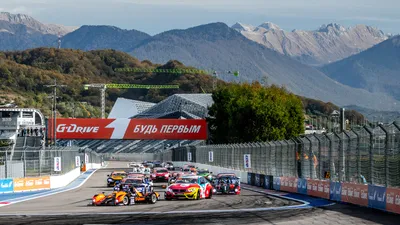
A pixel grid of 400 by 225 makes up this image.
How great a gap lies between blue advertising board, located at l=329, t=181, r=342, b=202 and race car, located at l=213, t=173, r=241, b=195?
772 cm

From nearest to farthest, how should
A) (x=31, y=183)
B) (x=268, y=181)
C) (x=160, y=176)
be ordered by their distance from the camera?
(x=31, y=183)
(x=268, y=181)
(x=160, y=176)

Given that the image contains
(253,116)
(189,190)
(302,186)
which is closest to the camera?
(189,190)

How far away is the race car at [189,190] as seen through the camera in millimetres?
36188

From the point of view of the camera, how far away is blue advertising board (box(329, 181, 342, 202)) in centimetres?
3331

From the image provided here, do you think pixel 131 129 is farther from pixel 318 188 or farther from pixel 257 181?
pixel 318 188

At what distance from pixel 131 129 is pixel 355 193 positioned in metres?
79.4

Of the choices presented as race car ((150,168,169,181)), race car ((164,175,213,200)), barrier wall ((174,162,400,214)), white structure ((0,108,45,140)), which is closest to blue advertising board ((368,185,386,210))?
barrier wall ((174,162,400,214))

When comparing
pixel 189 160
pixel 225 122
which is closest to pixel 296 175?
pixel 189 160

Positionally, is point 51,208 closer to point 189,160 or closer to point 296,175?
point 296,175

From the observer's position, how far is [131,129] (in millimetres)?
A: 108812

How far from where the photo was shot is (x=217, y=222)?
23.6 metres

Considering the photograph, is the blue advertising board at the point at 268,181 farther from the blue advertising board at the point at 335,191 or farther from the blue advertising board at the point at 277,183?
the blue advertising board at the point at 335,191

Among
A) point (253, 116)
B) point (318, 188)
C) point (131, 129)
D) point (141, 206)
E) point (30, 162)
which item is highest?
point (253, 116)

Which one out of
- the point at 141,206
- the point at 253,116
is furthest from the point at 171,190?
the point at 253,116
